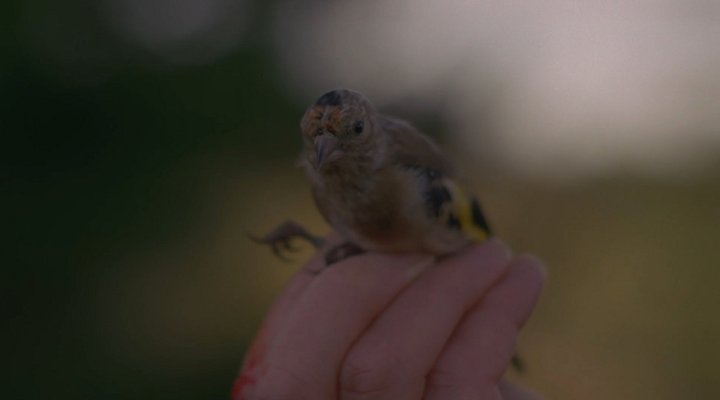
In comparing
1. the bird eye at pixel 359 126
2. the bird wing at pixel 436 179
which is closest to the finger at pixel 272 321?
the bird wing at pixel 436 179

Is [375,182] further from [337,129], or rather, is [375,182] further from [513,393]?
[513,393]

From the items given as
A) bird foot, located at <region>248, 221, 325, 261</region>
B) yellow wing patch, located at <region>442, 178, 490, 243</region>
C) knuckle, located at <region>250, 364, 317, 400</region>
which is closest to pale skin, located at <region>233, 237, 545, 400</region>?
Answer: knuckle, located at <region>250, 364, 317, 400</region>

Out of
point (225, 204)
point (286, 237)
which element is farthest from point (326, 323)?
point (225, 204)

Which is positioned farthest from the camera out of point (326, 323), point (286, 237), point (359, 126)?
point (286, 237)

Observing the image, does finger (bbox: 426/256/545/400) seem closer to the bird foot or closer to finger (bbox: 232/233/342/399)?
finger (bbox: 232/233/342/399)

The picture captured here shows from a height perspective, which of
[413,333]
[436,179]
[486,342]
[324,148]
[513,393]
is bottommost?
[513,393]
